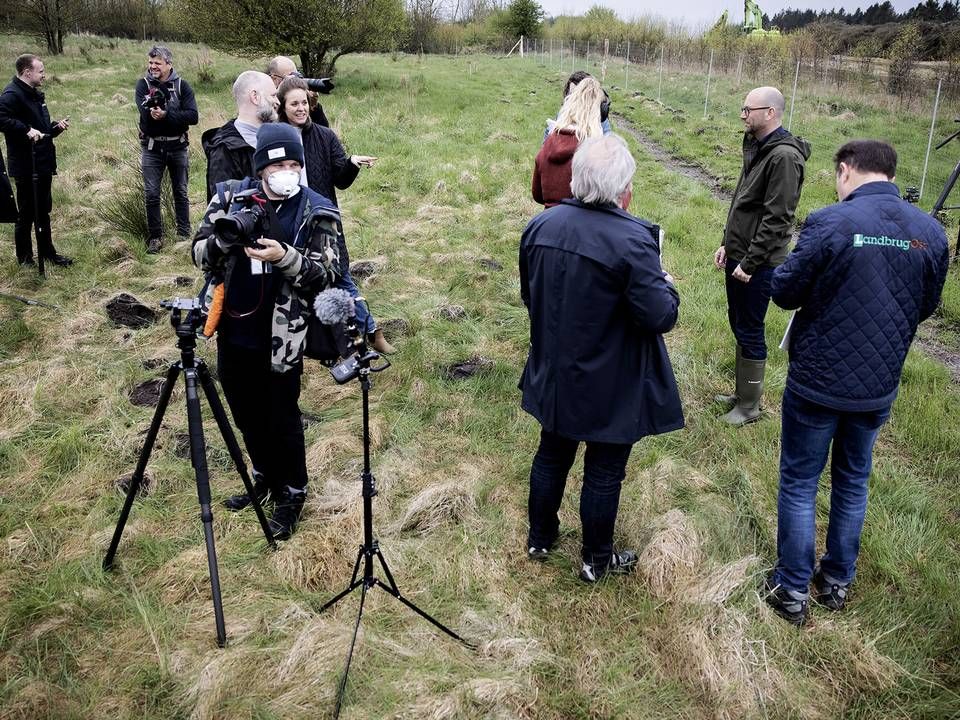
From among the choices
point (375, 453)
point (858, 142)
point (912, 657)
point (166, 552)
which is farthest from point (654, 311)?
point (166, 552)

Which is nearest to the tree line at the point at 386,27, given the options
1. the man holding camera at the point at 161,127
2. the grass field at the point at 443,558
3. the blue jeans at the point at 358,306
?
the man holding camera at the point at 161,127

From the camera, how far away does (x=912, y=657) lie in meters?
2.76

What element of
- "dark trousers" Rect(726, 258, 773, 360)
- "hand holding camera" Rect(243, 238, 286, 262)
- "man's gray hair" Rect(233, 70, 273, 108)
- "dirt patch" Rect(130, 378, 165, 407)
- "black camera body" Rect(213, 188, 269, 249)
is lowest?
"dirt patch" Rect(130, 378, 165, 407)

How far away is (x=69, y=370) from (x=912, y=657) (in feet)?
17.9

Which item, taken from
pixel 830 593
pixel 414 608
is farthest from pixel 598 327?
pixel 830 593

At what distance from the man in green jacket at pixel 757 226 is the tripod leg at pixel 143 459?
10.9 feet

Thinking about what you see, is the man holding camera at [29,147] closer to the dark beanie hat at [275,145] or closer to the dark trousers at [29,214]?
the dark trousers at [29,214]

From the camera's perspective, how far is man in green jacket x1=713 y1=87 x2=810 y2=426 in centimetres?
395

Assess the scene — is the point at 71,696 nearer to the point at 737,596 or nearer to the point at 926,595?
the point at 737,596

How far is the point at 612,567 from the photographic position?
326 cm

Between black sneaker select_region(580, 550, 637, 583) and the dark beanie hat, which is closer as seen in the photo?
the dark beanie hat

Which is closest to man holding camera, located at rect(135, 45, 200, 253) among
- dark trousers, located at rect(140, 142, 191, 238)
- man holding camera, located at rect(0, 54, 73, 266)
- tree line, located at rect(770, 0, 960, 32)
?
dark trousers, located at rect(140, 142, 191, 238)

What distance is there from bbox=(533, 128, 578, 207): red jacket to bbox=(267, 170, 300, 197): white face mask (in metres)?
1.80

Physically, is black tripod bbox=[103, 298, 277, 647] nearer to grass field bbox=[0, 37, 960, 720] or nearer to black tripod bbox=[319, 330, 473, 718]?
grass field bbox=[0, 37, 960, 720]
